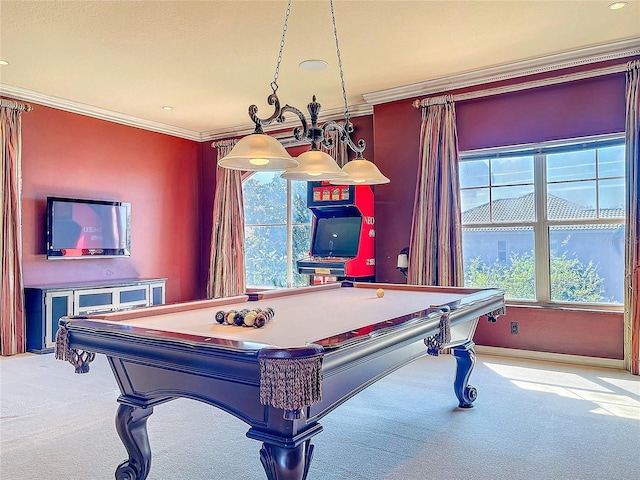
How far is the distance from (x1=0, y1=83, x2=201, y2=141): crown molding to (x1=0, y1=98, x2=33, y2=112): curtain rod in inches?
4.6

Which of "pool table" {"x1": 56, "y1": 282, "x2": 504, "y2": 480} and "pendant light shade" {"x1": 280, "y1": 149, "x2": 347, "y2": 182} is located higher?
"pendant light shade" {"x1": 280, "y1": 149, "x2": 347, "y2": 182}

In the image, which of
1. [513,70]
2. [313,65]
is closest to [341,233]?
[313,65]

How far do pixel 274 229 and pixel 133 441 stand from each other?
15.4 feet

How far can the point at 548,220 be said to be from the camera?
4.44 metres

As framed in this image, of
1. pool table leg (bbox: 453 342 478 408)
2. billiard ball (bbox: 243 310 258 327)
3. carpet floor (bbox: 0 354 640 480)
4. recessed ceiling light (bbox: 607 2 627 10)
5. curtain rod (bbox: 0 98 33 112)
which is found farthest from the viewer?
curtain rod (bbox: 0 98 33 112)

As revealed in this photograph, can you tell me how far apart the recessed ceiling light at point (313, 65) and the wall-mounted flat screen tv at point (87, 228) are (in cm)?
304

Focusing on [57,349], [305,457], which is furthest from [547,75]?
[57,349]

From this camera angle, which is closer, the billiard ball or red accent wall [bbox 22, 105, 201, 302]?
the billiard ball

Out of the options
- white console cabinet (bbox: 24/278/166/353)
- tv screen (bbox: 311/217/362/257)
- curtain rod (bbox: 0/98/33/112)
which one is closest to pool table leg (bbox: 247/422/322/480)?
white console cabinet (bbox: 24/278/166/353)

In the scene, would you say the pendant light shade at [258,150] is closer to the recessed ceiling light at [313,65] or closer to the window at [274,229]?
the recessed ceiling light at [313,65]

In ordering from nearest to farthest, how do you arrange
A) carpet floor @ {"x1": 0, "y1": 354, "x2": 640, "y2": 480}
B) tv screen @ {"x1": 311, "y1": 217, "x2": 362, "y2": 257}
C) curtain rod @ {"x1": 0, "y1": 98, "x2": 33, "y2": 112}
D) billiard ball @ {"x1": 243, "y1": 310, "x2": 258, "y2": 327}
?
billiard ball @ {"x1": 243, "y1": 310, "x2": 258, "y2": 327} → carpet floor @ {"x1": 0, "y1": 354, "x2": 640, "y2": 480} → curtain rod @ {"x1": 0, "y1": 98, "x2": 33, "y2": 112} → tv screen @ {"x1": 311, "y1": 217, "x2": 362, "y2": 257}

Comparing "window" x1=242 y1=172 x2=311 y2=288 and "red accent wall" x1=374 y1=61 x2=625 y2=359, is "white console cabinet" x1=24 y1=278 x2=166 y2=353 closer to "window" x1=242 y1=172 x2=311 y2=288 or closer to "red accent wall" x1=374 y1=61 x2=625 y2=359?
Result: "window" x1=242 y1=172 x2=311 y2=288

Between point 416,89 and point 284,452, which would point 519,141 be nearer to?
point 416,89

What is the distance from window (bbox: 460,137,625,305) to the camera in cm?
417
